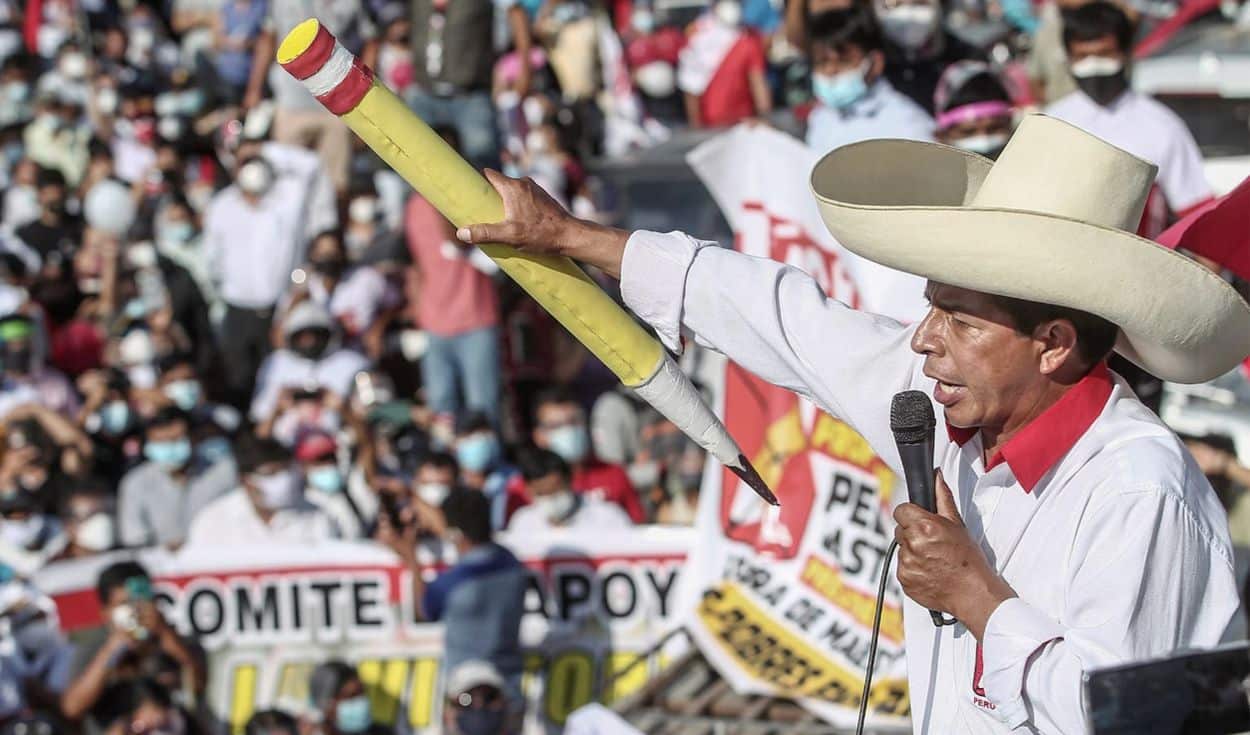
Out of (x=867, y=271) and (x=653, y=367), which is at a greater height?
(x=653, y=367)

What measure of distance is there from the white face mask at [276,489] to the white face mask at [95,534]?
0.79 metres

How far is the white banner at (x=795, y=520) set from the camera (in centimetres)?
633

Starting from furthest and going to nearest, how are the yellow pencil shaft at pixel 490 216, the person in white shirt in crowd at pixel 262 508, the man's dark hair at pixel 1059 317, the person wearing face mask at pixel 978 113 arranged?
the person in white shirt in crowd at pixel 262 508 < the person wearing face mask at pixel 978 113 < the yellow pencil shaft at pixel 490 216 < the man's dark hair at pixel 1059 317

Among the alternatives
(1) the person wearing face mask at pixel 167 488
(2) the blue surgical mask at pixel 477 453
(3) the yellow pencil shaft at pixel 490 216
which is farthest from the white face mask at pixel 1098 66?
(1) the person wearing face mask at pixel 167 488

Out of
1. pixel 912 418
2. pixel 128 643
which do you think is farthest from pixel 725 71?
pixel 912 418

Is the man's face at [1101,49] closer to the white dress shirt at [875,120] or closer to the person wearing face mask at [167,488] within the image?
the white dress shirt at [875,120]

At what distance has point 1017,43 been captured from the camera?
11219 millimetres

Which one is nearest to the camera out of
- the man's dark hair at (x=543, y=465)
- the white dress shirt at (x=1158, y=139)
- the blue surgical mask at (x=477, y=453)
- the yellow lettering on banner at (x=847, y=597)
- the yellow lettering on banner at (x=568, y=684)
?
the yellow lettering on banner at (x=847, y=597)

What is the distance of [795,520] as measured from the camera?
657 centimetres

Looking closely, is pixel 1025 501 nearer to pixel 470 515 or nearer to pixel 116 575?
pixel 470 515

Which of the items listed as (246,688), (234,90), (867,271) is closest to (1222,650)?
(867,271)

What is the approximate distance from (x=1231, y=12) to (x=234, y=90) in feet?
24.8

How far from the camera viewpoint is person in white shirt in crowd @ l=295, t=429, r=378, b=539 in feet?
28.9

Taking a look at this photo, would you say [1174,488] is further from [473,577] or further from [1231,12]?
[1231,12]
